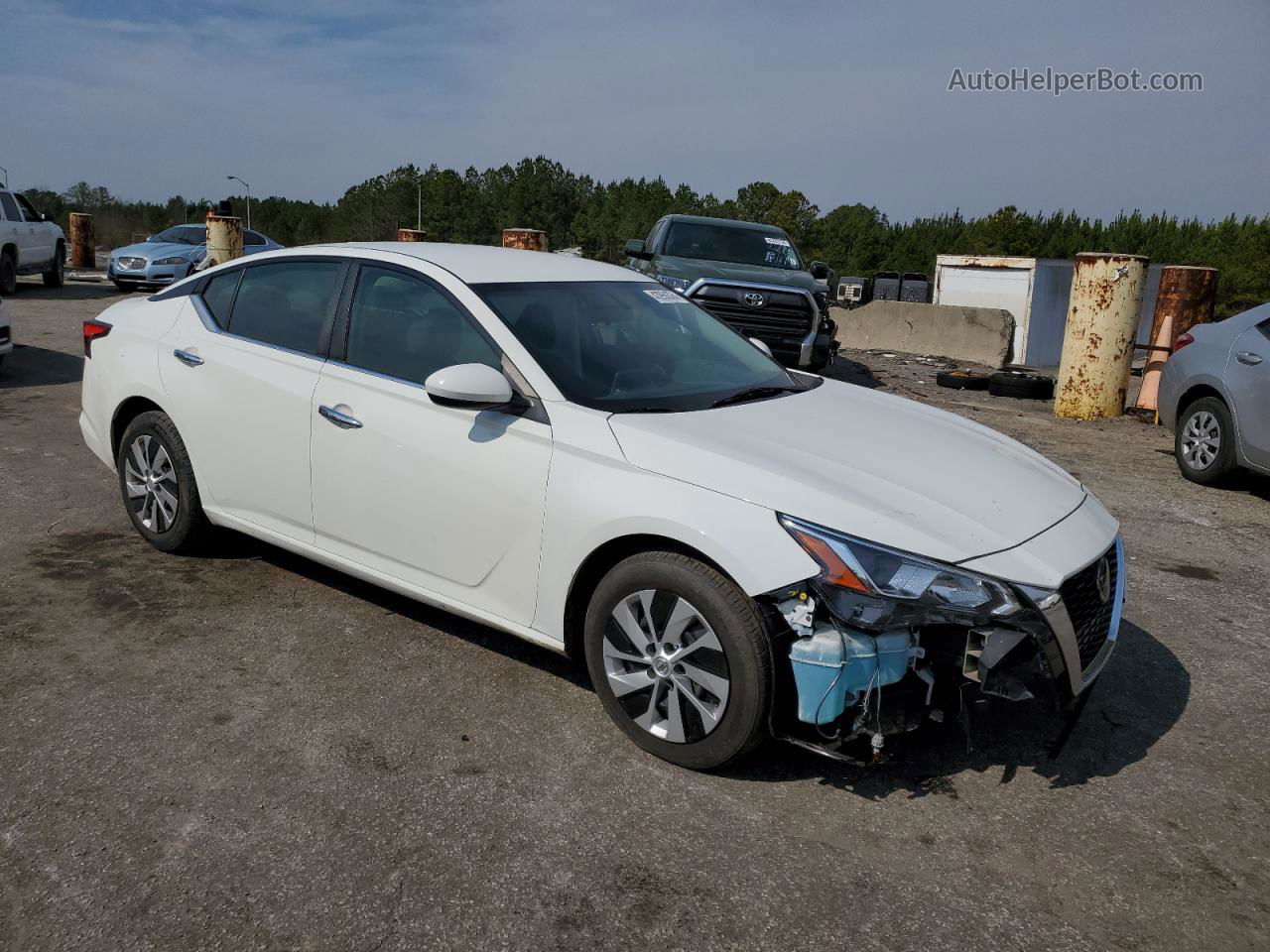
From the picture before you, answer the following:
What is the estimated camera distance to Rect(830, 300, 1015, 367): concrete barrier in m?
16.1

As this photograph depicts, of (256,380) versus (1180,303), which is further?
(1180,303)

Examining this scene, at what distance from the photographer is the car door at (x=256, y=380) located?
4.45m

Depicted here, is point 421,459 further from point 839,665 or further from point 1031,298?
point 1031,298

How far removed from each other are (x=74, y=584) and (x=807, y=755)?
345cm

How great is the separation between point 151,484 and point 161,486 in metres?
0.08

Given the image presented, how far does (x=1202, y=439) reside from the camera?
Answer: 803 centimetres

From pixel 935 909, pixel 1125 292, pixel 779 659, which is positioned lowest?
pixel 935 909

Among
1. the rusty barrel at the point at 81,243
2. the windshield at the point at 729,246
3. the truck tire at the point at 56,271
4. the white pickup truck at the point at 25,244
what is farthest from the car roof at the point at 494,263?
the rusty barrel at the point at 81,243

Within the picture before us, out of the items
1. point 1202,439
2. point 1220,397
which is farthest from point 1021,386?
point 1220,397

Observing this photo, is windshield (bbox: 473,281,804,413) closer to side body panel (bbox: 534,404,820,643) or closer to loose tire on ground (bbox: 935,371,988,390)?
side body panel (bbox: 534,404,820,643)

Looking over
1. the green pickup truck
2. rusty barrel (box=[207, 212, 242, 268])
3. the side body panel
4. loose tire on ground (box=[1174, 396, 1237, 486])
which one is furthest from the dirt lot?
rusty barrel (box=[207, 212, 242, 268])

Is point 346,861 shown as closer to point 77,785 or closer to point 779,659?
point 77,785

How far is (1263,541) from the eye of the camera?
21.7ft

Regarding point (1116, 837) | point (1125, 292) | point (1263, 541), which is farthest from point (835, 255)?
point (1116, 837)
